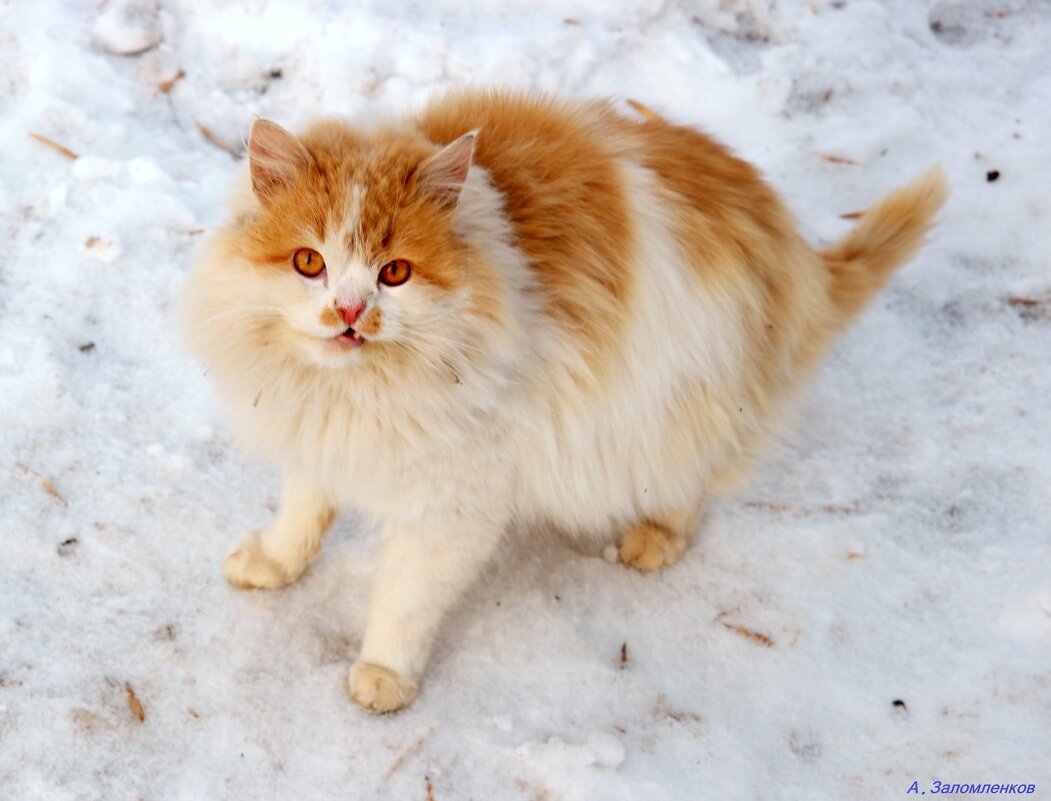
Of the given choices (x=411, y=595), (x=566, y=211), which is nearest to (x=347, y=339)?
(x=566, y=211)

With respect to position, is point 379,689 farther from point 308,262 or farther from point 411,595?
point 308,262

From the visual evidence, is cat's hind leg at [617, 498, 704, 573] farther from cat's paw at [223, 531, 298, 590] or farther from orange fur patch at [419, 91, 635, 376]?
cat's paw at [223, 531, 298, 590]

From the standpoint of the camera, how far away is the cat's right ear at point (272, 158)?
1.67 metres

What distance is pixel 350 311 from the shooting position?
1628mm

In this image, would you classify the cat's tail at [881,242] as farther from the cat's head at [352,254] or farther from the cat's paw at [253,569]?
the cat's paw at [253,569]

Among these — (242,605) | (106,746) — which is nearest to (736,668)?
(242,605)

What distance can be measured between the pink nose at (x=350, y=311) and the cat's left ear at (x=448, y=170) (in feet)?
0.80

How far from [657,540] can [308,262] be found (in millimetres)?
1176

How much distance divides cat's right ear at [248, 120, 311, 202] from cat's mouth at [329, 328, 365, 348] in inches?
11.4

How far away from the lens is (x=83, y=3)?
3.43m

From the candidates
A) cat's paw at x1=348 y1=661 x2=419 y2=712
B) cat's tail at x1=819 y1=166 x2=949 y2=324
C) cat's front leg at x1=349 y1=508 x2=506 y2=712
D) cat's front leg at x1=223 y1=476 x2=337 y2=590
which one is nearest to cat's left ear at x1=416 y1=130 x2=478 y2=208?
cat's front leg at x1=349 y1=508 x2=506 y2=712

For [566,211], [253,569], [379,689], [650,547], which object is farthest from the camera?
[650,547]

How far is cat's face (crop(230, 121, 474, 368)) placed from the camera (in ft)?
5.41

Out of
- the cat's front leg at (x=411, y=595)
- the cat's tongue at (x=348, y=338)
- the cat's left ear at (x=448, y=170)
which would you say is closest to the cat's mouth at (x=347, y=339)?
the cat's tongue at (x=348, y=338)
